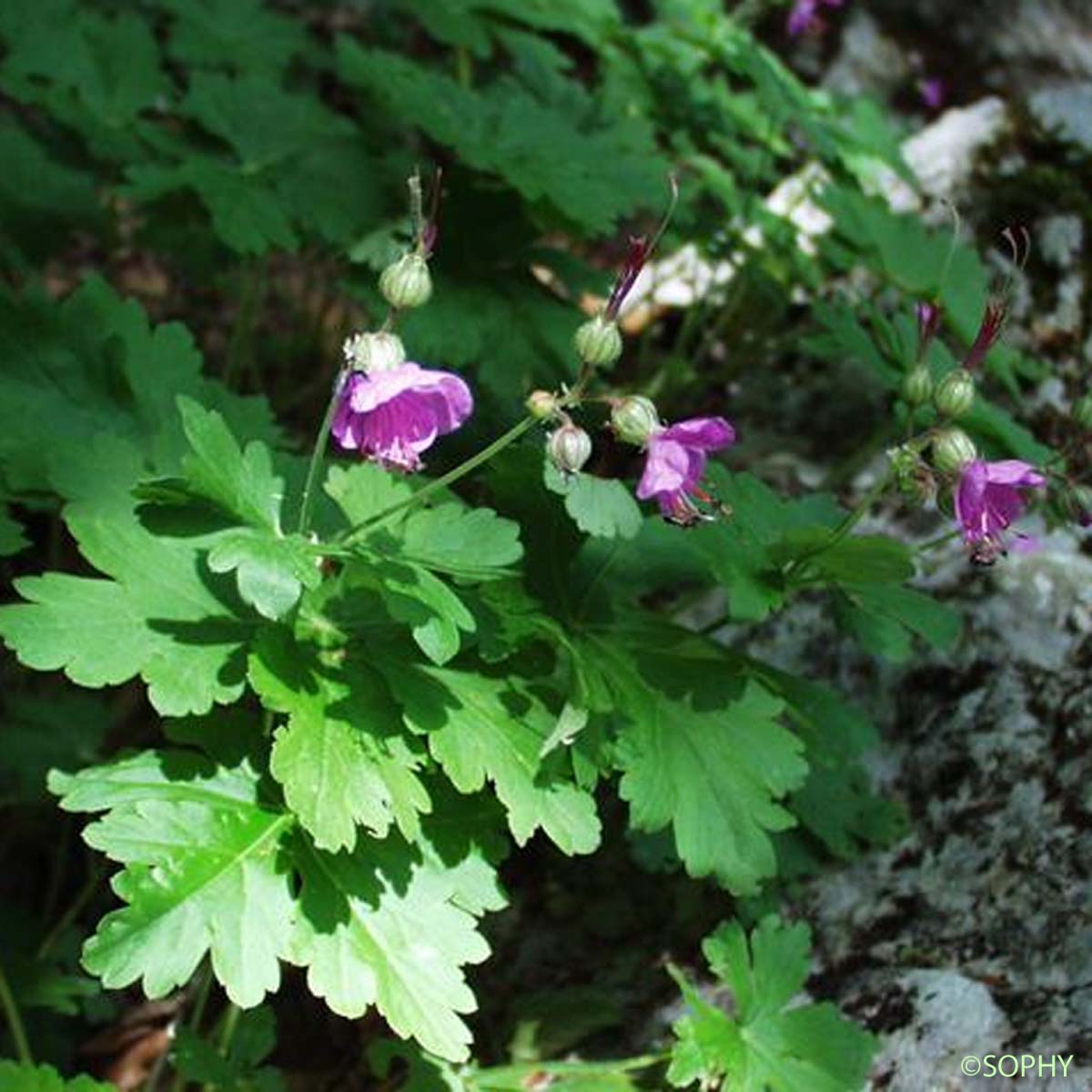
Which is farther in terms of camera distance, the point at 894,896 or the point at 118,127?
the point at 118,127

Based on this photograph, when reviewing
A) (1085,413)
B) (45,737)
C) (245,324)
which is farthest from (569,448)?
(245,324)

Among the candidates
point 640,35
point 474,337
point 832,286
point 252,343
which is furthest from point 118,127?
point 832,286

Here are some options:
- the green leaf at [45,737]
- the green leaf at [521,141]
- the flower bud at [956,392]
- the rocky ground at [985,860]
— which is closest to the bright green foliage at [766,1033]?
the rocky ground at [985,860]

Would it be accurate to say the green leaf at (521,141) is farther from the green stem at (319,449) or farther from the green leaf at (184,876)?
the green leaf at (184,876)

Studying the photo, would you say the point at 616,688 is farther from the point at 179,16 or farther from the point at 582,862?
the point at 179,16

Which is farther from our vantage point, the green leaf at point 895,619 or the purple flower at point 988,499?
the green leaf at point 895,619

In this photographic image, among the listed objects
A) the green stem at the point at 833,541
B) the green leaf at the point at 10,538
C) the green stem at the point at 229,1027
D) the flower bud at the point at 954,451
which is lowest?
the green stem at the point at 229,1027

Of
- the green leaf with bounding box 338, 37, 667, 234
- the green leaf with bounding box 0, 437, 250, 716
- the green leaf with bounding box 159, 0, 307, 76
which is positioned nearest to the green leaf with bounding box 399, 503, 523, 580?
the green leaf with bounding box 0, 437, 250, 716
